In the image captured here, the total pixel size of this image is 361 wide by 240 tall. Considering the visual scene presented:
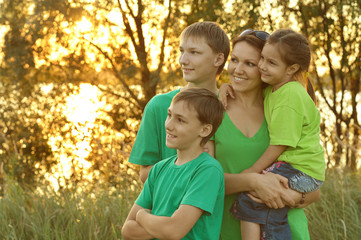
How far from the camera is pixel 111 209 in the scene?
17.0 feet

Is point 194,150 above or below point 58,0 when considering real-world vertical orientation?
below

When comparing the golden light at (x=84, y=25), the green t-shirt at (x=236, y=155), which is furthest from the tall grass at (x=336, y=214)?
the golden light at (x=84, y=25)

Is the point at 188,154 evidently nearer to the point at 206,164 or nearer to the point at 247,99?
the point at 206,164

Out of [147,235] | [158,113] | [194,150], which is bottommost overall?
[147,235]

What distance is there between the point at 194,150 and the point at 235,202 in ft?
1.57

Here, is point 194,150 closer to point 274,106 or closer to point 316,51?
point 274,106

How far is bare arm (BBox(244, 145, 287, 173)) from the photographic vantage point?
278 cm

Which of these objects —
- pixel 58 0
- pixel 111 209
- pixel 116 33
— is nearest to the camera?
pixel 111 209

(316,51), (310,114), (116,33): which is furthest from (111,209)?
(116,33)

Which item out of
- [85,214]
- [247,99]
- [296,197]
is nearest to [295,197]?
[296,197]

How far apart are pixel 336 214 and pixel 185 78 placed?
Answer: 3149 mm

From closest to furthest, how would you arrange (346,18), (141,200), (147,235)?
(147,235), (141,200), (346,18)

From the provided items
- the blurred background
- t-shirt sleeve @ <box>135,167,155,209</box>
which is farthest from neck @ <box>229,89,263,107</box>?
the blurred background

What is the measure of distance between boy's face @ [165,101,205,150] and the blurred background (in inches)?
255
